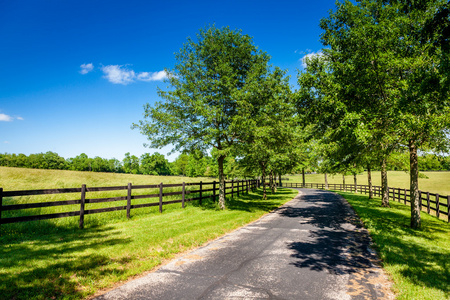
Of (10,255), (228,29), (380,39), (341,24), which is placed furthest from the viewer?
(228,29)

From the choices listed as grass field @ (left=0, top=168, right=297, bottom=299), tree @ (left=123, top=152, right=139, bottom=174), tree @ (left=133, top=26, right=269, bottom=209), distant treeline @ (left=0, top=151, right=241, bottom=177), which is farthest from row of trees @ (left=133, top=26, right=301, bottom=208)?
tree @ (left=123, top=152, right=139, bottom=174)

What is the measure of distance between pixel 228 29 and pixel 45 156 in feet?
449

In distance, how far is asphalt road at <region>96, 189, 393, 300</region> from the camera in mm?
4457

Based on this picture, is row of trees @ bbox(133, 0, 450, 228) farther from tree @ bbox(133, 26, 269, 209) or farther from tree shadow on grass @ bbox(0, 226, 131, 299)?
tree shadow on grass @ bbox(0, 226, 131, 299)

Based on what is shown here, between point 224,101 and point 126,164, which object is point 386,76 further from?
point 126,164

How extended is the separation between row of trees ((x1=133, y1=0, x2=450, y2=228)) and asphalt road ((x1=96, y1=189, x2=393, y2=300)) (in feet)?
14.7

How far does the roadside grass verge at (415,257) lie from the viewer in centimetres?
464

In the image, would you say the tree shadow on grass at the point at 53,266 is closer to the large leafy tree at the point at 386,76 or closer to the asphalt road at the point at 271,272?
the asphalt road at the point at 271,272

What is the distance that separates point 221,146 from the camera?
15.9 meters

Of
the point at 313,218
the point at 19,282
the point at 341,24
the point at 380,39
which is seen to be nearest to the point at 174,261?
the point at 19,282

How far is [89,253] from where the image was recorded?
6387mm

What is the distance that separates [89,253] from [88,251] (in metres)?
0.23

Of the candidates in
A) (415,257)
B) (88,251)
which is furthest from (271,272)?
(88,251)

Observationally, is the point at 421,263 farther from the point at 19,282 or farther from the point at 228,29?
the point at 228,29
